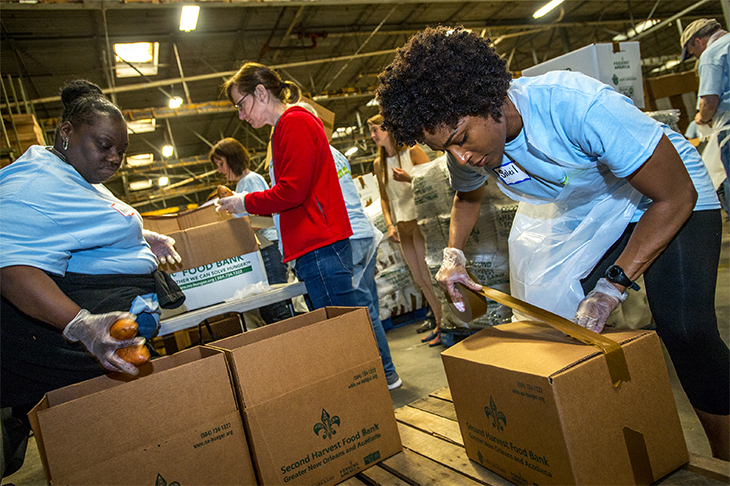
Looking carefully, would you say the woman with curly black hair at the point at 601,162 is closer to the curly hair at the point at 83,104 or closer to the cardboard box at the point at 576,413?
the cardboard box at the point at 576,413

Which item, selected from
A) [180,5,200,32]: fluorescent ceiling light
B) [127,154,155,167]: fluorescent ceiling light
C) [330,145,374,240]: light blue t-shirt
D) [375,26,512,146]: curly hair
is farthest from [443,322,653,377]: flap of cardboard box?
[127,154,155,167]: fluorescent ceiling light

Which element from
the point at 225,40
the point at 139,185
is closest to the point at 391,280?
the point at 225,40

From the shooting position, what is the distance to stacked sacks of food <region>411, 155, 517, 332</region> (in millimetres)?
2531

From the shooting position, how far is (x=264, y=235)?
9.84 ft

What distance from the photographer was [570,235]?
1.34 meters

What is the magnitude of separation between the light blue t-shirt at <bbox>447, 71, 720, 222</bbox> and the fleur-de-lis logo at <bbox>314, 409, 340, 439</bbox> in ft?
2.89

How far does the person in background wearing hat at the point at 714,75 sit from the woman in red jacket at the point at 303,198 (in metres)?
2.79

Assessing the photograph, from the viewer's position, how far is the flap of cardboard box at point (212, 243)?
2.24 metres

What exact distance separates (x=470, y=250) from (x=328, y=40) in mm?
7551

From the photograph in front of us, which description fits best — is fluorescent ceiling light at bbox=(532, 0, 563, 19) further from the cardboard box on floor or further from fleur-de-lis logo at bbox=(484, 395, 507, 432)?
fleur-de-lis logo at bbox=(484, 395, 507, 432)

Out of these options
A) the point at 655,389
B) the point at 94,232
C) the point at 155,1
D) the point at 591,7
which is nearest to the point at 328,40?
the point at 155,1

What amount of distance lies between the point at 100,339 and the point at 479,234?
6.52 ft

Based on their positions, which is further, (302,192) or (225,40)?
(225,40)

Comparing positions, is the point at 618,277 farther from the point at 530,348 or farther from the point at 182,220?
the point at 182,220
